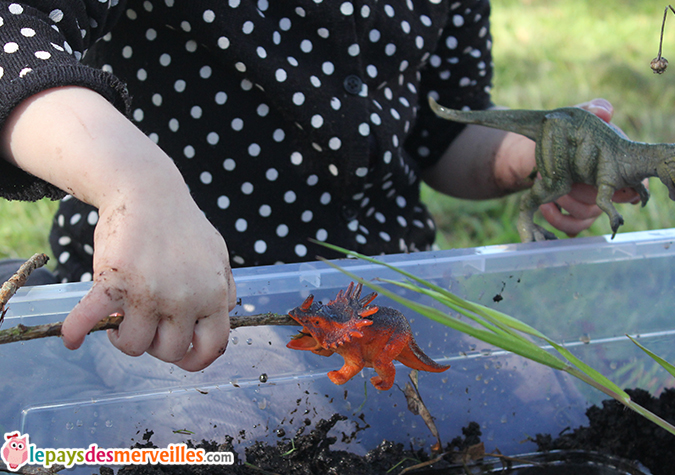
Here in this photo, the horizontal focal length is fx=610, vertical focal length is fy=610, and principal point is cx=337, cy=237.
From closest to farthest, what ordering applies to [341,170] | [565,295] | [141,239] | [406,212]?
[141,239] → [565,295] → [341,170] → [406,212]

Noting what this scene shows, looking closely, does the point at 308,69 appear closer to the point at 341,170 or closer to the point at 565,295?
the point at 341,170

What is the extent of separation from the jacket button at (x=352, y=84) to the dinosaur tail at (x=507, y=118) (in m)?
0.15

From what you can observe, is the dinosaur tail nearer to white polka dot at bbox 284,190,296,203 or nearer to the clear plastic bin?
the clear plastic bin

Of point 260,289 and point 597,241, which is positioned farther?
point 597,241

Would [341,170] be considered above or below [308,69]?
below

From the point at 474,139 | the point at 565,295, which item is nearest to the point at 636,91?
the point at 474,139

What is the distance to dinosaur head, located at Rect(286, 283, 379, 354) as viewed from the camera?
636mm

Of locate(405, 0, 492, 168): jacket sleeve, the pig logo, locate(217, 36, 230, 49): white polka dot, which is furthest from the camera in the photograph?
locate(405, 0, 492, 168): jacket sleeve

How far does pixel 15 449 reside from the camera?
0.73 m

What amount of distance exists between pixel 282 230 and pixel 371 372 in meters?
0.33

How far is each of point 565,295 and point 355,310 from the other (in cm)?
43

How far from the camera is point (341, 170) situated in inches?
40.9

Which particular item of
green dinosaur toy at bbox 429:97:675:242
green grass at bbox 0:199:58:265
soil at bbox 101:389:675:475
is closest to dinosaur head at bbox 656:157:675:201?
green dinosaur toy at bbox 429:97:675:242

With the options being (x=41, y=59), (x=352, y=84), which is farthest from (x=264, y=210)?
(x=41, y=59)
